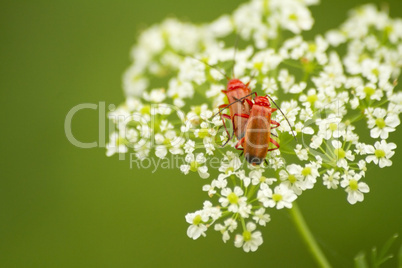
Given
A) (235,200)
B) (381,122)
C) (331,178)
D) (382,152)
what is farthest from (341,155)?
(235,200)

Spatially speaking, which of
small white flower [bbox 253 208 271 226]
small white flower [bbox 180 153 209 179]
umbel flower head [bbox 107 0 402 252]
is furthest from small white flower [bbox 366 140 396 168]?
small white flower [bbox 180 153 209 179]

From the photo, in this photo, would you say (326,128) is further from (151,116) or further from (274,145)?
(151,116)

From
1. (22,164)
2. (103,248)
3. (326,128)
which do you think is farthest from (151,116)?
(22,164)

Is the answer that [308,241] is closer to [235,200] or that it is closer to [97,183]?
[235,200]

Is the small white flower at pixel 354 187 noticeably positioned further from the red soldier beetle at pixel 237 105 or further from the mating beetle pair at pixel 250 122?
the red soldier beetle at pixel 237 105

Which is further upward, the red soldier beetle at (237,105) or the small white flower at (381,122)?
the red soldier beetle at (237,105)

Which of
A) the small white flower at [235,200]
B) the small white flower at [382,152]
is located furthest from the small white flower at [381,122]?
the small white flower at [235,200]

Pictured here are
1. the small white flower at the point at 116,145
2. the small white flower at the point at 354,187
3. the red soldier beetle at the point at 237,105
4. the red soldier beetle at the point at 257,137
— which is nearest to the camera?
the red soldier beetle at the point at 257,137
